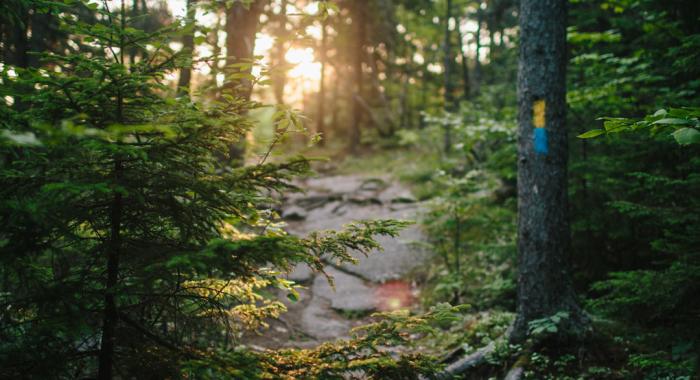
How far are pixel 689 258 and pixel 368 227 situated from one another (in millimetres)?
3999

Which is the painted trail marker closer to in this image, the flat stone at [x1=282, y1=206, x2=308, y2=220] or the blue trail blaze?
the blue trail blaze

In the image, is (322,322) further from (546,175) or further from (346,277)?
(546,175)

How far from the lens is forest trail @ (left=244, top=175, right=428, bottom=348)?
25.5ft

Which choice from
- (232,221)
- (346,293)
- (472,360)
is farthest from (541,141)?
(346,293)

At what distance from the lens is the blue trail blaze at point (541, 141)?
16.8ft

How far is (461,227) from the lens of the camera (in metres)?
8.67

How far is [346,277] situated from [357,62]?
17.4 meters

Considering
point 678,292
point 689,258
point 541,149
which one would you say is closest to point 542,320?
point 678,292

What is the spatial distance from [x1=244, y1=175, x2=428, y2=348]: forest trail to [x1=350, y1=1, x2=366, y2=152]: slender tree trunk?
8.68 meters

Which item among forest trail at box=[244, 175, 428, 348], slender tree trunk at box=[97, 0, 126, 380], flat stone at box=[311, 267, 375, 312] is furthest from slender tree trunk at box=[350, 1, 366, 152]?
slender tree trunk at box=[97, 0, 126, 380]

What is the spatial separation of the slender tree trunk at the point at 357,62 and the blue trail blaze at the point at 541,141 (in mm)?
19683

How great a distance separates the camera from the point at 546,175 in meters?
5.12

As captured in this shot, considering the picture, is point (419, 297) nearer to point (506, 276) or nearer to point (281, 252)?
point (506, 276)

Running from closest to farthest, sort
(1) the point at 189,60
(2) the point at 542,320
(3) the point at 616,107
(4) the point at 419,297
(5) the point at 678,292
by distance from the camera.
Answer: (1) the point at 189,60, (5) the point at 678,292, (2) the point at 542,320, (3) the point at 616,107, (4) the point at 419,297
